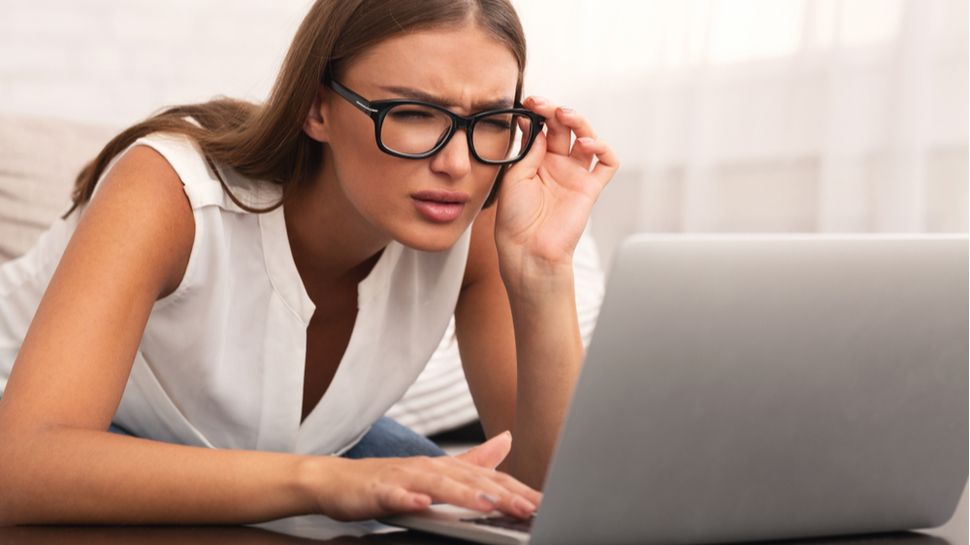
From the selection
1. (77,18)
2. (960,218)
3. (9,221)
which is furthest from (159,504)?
(77,18)

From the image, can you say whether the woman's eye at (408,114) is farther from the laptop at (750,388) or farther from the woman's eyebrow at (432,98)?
the laptop at (750,388)

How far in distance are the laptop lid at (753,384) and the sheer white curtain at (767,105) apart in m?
1.48

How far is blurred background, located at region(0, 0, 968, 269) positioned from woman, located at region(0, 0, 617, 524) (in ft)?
3.27

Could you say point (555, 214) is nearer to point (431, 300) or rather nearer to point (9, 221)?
point (431, 300)

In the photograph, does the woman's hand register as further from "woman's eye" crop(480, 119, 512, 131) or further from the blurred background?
the blurred background

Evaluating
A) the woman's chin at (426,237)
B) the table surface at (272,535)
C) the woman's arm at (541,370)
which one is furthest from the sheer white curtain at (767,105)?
the table surface at (272,535)

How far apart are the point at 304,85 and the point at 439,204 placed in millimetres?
214

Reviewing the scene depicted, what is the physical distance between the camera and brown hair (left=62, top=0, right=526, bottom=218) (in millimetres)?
1188

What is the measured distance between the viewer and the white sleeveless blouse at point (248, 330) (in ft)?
4.14

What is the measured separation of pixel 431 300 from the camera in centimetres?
146

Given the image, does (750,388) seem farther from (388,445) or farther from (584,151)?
(388,445)

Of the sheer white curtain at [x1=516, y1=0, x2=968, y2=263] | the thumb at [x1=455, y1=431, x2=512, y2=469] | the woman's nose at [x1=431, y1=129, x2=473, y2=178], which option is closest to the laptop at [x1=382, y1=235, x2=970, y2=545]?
the thumb at [x1=455, y1=431, x2=512, y2=469]

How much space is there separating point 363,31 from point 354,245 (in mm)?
296

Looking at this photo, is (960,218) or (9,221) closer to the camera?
(9,221)
